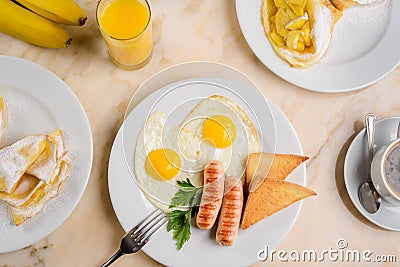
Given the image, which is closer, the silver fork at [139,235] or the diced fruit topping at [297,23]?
the silver fork at [139,235]

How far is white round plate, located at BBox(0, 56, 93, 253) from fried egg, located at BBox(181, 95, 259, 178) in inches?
10.7

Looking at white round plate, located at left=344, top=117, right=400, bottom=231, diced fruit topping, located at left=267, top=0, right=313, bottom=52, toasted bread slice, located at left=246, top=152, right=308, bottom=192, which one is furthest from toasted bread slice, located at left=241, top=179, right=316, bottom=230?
diced fruit topping, located at left=267, top=0, right=313, bottom=52

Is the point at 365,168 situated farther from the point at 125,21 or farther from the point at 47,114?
the point at 47,114

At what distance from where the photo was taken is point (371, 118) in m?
1.34

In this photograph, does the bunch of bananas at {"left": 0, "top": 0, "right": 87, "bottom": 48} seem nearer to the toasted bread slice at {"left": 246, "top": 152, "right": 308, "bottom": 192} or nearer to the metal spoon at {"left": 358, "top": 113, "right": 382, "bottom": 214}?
the toasted bread slice at {"left": 246, "top": 152, "right": 308, "bottom": 192}

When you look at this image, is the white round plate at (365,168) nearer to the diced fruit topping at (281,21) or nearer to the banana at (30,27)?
the diced fruit topping at (281,21)

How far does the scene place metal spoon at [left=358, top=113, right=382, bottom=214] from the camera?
1310 mm

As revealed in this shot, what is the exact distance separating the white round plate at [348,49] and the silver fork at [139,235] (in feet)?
1.66

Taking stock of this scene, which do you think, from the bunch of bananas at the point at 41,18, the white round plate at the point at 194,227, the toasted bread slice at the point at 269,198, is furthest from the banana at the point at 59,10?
the toasted bread slice at the point at 269,198

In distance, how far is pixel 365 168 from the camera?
1346mm

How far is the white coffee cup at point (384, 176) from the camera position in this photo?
126cm

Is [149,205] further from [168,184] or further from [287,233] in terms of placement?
[287,233]

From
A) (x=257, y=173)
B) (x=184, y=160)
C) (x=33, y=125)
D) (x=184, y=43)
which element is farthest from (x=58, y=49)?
(x=257, y=173)

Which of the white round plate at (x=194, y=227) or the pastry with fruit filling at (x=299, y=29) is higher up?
the pastry with fruit filling at (x=299, y=29)
